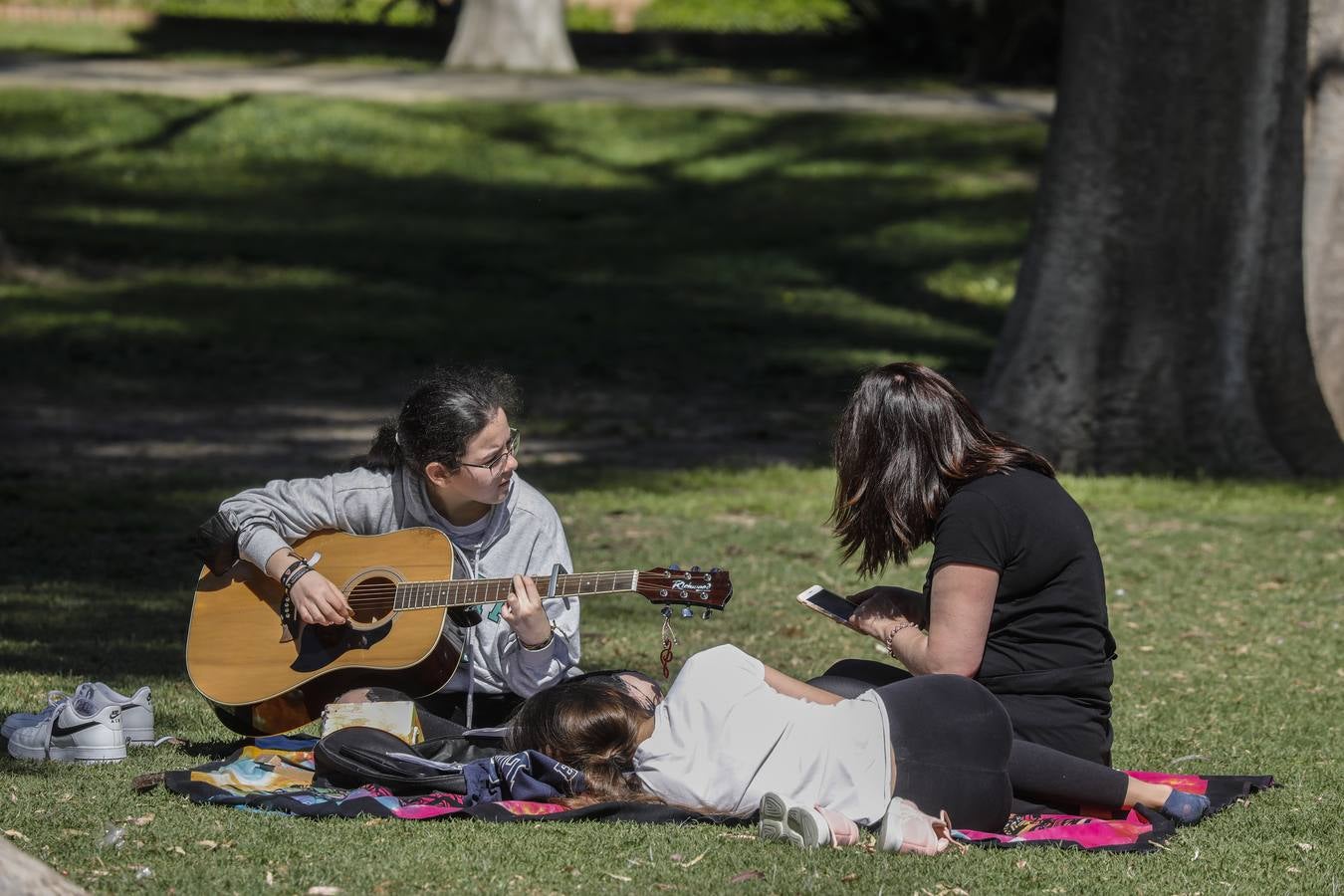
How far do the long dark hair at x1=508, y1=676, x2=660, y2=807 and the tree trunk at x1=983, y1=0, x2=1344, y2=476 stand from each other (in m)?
6.36

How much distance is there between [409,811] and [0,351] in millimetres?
9840

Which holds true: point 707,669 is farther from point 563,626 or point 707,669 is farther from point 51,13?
point 51,13

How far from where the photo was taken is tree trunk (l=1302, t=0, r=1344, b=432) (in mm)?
11211

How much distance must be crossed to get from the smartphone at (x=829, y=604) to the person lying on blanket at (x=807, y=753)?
0.21 meters

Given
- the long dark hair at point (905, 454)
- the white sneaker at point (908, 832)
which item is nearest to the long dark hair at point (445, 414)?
the long dark hair at point (905, 454)

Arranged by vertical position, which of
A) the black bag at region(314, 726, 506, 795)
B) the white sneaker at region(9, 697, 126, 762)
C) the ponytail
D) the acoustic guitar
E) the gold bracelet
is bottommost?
the white sneaker at region(9, 697, 126, 762)

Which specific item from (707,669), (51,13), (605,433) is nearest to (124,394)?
(605,433)

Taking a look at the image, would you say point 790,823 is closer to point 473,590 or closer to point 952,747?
point 952,747

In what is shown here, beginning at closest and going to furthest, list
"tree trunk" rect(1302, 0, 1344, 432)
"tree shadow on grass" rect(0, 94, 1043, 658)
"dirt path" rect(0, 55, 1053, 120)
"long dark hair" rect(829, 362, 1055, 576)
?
"long dark hair" rect(829, 362, 1055, 576) < "tree shadow on grass" rect(0, 94, 1043, 658) < "tree trunk" rect(1302, 0, 1344, 432) < "dirt path" rect(0, 55, 1053, 120)

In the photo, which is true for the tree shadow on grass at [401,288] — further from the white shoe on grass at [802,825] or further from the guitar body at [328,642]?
the white shoe on grass at [802,825]

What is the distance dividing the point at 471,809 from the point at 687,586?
79 centimetres

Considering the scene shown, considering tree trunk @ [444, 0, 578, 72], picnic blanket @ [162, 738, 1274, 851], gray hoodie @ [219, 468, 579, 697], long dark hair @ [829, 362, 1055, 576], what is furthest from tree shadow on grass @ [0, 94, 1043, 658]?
tree trunk @ [444, 0, 578, 72]

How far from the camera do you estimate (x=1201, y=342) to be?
10.3 meters

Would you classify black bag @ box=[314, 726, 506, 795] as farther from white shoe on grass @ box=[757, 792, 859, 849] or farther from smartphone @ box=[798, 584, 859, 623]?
smartphone @ box=[798, 584, 859, 623]
